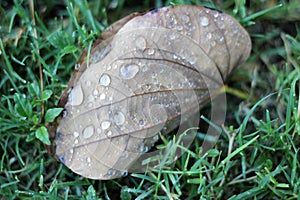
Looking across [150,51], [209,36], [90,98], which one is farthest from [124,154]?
[209,36]

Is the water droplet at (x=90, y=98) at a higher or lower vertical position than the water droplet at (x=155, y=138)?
higher

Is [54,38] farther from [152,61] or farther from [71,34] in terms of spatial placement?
[152,61]

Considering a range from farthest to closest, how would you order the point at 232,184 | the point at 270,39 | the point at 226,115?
the point at 270,39 < the point at 226,115 < the point at 232,184

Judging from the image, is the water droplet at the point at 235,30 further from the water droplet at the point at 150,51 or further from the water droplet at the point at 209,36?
the water droplet at the point at 150,51

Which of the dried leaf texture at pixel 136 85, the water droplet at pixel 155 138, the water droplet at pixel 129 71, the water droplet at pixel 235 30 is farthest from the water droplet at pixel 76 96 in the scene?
the water droplet at pixel 235 30

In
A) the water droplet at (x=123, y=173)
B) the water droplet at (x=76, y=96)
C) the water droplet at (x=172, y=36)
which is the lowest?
the water droplet at (x=123, y=173)

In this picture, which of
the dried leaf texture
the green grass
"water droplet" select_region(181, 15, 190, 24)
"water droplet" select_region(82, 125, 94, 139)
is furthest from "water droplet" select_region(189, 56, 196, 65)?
"water droplet" select_region(82, 125, 94, 139)

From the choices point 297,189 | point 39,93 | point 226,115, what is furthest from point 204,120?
point 39,93
